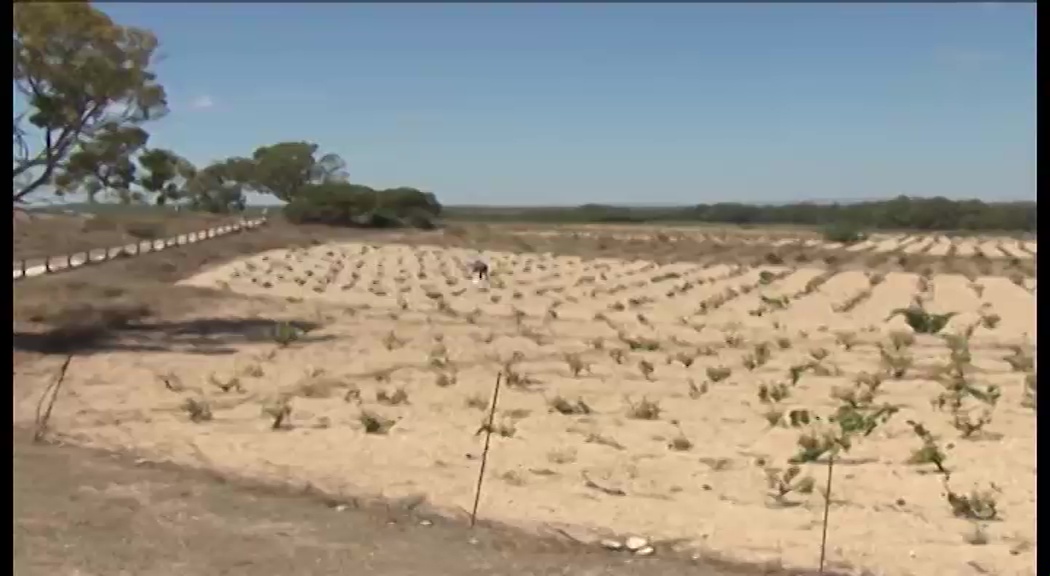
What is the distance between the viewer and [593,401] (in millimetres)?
17688

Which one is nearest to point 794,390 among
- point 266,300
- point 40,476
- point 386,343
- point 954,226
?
point 386,343

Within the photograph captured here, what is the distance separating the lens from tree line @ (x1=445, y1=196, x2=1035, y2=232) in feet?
227

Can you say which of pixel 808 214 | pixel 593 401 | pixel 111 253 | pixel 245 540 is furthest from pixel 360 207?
pixel 808 214

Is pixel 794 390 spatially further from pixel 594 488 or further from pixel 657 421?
pixel 594 488

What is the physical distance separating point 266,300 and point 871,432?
23809 mm

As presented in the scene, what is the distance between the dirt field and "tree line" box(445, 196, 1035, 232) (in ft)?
42.8

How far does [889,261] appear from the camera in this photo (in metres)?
66.7

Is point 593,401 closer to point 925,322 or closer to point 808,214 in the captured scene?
point 925,322

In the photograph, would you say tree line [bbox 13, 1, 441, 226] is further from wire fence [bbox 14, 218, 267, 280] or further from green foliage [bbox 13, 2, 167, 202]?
wire fence [bbox 14, 218, 267, 280]

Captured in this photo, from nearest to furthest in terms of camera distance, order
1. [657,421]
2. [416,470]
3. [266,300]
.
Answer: [416,470], [657,421], [266,300]

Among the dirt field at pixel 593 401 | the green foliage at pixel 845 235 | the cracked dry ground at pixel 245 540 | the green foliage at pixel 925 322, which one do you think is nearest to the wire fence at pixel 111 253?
the dirt field at pixel 593 401

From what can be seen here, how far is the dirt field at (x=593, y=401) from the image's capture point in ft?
34.9

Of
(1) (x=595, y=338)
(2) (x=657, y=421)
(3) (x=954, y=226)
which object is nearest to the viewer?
(2) (x=657, y=421)

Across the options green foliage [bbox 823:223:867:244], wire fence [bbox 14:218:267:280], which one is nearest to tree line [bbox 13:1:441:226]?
wire fence [bbox 14:218:267:280]
